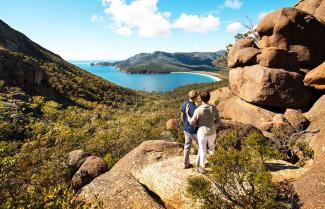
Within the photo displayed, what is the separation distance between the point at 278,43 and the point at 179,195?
21930mm

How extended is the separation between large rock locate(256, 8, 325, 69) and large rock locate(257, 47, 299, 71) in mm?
A: 1796

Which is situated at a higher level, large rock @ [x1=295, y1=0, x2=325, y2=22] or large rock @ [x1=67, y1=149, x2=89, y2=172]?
large rock @ [x1=295, y1=0, x2=325, y2=22]

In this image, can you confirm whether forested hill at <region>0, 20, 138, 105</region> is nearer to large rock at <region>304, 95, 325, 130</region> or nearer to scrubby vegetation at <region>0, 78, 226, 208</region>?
scrubby vegetation at <region>0, 78, 226, 208</region>

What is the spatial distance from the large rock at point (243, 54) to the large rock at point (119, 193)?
61.8 feet

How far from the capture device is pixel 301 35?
2622 centimetres

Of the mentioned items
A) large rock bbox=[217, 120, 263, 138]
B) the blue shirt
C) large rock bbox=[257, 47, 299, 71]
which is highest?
large rock bbox=[257, 47, 299, 71]

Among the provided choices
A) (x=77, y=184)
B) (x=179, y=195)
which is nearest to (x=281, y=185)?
(x=179, y=195)

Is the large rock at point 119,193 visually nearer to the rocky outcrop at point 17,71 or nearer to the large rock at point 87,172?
the large rock at point 87,172

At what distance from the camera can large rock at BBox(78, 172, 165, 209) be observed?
9578 mm

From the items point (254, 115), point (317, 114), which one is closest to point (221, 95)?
point (254, 115)

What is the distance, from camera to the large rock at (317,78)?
2217 centimetres

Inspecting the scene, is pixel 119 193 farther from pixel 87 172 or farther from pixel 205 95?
pixel 87 172

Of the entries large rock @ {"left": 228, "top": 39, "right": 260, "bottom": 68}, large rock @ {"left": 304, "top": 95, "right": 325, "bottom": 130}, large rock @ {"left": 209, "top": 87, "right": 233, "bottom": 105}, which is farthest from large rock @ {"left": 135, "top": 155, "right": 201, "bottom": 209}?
large rock @ {"left": 209, "top": 87, "right": 233, "bottom": 105}

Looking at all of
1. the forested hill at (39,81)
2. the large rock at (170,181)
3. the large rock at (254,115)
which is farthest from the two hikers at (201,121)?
the forested hill at (39,81)
